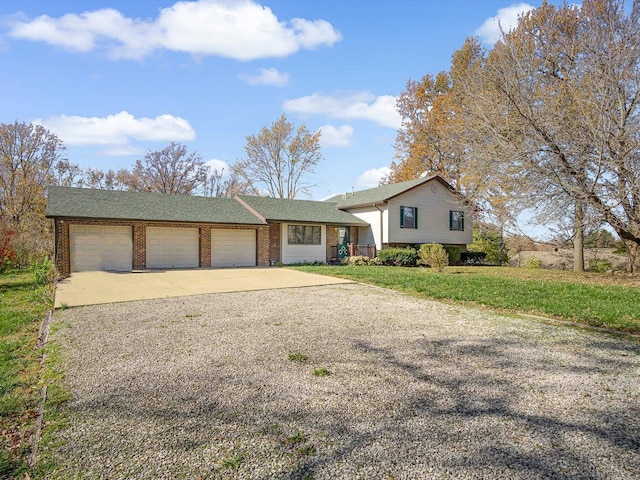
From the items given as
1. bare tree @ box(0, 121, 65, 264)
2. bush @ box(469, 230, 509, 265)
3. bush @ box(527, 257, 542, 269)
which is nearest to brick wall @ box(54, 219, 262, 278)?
bare tree @ box(0, 121, 65, 264)

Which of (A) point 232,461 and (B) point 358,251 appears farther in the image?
(B) point 358,251

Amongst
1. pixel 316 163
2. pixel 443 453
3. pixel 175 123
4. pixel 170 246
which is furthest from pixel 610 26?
pixel 175 123

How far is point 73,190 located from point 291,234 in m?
10.5

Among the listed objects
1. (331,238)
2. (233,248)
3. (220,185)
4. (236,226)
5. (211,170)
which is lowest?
(233,248)

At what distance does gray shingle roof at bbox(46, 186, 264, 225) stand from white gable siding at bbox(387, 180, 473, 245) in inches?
308

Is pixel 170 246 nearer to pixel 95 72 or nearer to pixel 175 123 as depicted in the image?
pixel 95 72

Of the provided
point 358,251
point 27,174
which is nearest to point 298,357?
point 358,251

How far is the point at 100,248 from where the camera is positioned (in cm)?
1573

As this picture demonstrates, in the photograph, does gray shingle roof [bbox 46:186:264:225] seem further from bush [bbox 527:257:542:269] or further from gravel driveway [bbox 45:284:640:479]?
bush [bbox 527:257:542:269]

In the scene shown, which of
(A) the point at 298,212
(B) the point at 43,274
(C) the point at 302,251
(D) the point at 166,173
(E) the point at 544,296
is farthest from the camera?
(D) the point at 166,173

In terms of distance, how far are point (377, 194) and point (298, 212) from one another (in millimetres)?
5249

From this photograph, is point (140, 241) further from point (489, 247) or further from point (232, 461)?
point (489, 247)

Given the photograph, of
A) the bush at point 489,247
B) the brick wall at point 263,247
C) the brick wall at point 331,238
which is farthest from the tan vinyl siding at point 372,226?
the bush at point 489,247

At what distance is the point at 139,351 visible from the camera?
4961mm
